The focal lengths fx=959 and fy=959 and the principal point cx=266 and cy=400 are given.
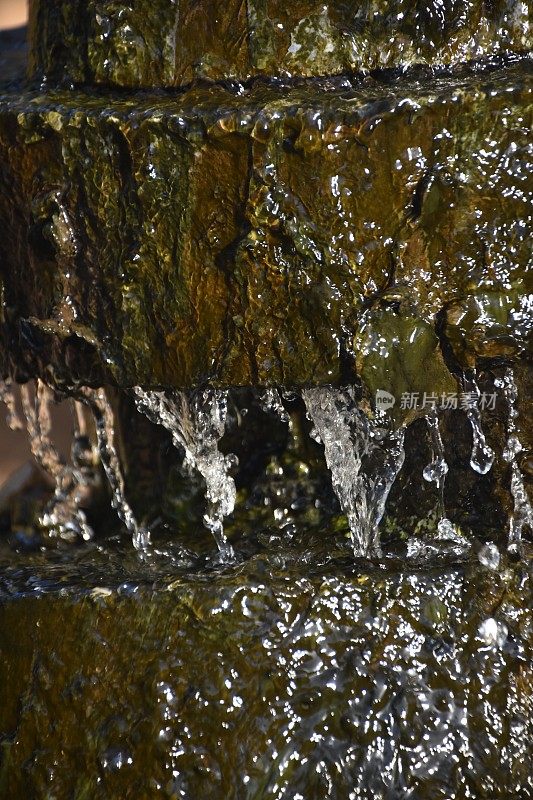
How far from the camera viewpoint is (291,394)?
307 centimetres

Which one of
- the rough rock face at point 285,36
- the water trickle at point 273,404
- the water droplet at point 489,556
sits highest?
the rough rock face at point 285,36

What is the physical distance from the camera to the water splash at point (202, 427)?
268 cm

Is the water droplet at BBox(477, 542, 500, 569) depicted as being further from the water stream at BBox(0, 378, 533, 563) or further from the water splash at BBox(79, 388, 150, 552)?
the water splash at BBox(79, 388, 150, 552)

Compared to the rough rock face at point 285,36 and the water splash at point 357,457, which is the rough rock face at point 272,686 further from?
the rough rock face at point 285,36

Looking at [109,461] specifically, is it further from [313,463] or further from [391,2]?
[391,2]

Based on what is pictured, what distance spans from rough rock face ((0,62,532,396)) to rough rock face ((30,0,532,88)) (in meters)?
0.08

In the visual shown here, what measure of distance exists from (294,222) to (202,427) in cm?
73

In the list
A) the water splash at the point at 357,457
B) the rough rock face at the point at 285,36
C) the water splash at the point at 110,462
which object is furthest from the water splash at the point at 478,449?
the water splash at the point at 110,462

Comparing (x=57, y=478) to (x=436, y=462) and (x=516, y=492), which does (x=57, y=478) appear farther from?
(x=516, y=492)

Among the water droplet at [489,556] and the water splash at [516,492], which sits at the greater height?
the water splash at [516,492]

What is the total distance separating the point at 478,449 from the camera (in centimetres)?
256

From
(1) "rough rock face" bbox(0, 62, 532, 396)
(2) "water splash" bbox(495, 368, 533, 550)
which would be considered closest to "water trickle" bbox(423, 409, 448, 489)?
(2) "water splash" bbox(495, 368, 533, 550)

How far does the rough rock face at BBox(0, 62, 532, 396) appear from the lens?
7.31ft

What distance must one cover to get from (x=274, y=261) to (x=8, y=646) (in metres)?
1.14
